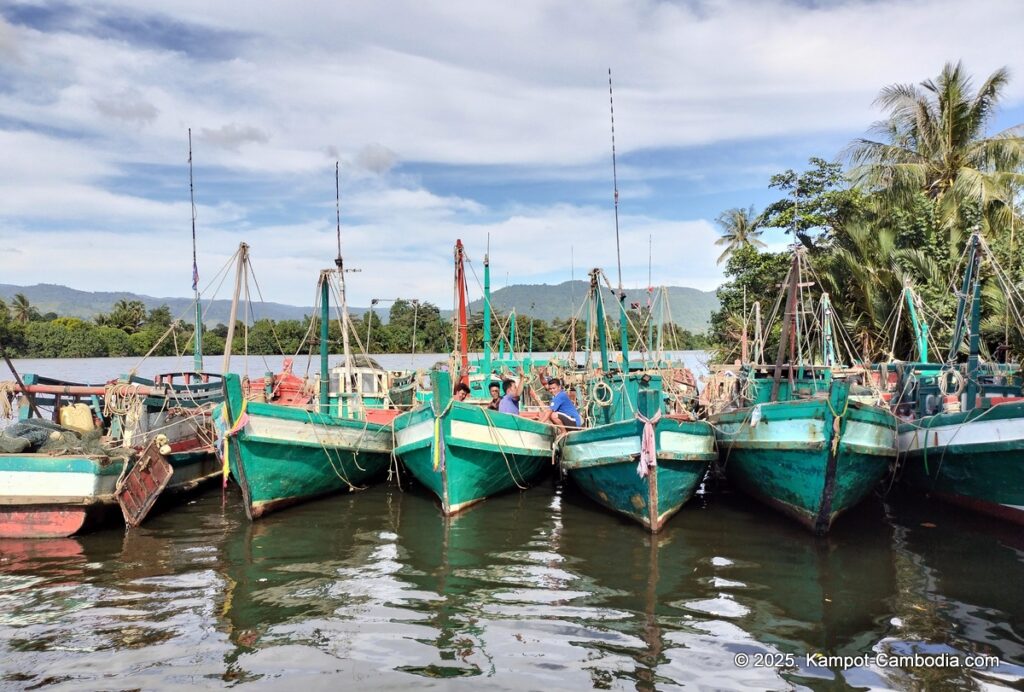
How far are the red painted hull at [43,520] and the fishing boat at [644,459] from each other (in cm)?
805

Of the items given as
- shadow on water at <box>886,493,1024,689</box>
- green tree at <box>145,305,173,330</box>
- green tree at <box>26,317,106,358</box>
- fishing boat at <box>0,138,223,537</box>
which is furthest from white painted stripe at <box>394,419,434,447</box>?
green tree at <box>145,305,173,330</box>

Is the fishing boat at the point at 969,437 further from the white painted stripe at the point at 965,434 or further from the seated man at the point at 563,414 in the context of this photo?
the seated man at the point at 563,414

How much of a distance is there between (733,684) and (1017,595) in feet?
14.3

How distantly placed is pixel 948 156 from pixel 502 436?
21.9 m

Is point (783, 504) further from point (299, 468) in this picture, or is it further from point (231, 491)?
point (231, 491)

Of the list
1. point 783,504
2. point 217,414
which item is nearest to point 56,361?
point 217,414

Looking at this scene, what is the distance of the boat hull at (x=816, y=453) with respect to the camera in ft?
33.9

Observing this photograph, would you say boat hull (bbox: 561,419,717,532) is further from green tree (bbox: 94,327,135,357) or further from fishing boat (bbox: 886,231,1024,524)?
green tree (bbox: 94,327,135,357)

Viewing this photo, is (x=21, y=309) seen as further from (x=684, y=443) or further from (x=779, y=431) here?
(x=779, y=431)

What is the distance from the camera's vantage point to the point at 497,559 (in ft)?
33.3

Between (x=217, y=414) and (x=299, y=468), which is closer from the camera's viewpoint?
(x=299, y=468)

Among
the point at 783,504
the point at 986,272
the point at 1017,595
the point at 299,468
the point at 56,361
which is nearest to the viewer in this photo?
the point at 1017,595

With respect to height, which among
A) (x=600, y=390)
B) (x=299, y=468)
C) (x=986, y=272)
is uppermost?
(x=986, y=272)

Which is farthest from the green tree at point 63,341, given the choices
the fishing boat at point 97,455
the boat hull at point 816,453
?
the boat hull at point 816,453
